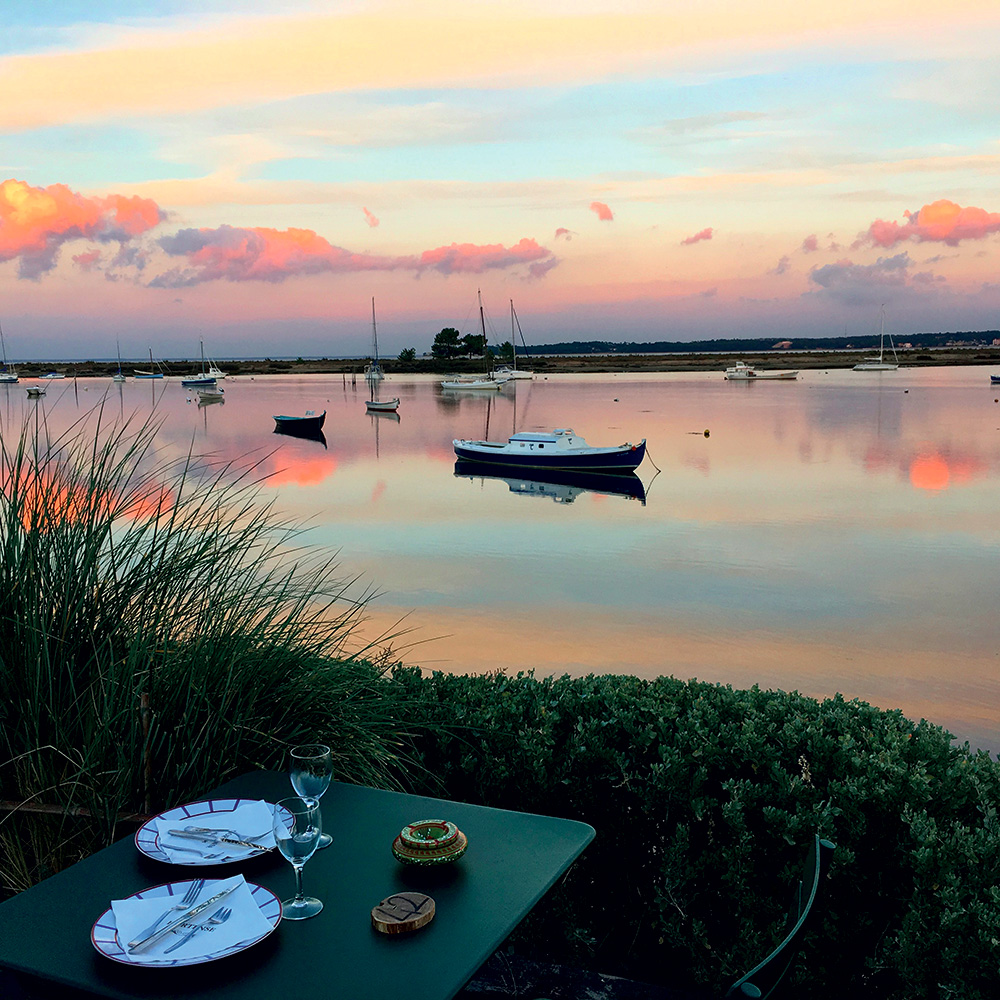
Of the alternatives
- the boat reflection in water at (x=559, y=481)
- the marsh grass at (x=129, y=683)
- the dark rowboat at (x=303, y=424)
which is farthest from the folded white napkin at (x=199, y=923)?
the dark rowboat at (x=303, y=424)

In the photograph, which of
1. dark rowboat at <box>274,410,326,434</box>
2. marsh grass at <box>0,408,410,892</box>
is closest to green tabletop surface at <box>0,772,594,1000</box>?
marsh grass at <box>0,408,410,892</box>

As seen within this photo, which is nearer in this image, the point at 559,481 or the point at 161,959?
the point at 161,959

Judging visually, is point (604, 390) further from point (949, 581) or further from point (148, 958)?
point (148, 958)

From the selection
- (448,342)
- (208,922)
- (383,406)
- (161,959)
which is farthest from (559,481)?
(448,342)

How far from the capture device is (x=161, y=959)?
2.04m

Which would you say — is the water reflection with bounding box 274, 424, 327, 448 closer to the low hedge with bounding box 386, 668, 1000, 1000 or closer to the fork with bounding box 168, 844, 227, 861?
the low hedge with bounding box 386, 668, 1000, 1000

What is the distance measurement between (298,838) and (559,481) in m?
29.2

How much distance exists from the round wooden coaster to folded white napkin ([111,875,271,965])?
0.27m

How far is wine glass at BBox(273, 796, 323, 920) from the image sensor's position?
225 centimetres

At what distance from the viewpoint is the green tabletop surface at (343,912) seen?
A: 6.51 ft

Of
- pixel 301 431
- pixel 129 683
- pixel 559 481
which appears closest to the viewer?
pixel 129 683

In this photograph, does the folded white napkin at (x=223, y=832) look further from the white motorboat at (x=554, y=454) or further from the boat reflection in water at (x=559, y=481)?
the white motorboat at (x=554, y=454)

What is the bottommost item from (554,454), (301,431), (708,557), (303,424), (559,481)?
(559,481)

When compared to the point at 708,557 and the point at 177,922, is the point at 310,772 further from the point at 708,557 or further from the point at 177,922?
the point at 708,557
